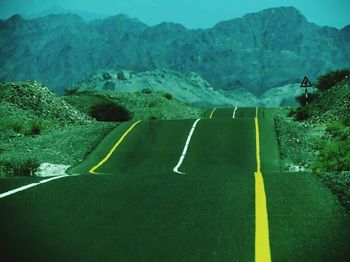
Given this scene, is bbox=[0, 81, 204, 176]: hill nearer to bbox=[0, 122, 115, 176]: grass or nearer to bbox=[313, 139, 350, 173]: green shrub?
bbox=[0, 122, 115, 176]: grass

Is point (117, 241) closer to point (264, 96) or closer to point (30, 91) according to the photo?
point (30, 91)

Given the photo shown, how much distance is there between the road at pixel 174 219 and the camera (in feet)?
23.5

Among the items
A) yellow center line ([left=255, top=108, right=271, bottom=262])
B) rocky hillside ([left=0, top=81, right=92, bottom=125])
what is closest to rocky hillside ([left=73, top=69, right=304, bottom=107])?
rocky hillside ([left=0, top=81, right=92, bottom=125])

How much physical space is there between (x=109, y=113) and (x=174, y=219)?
50.6 metres

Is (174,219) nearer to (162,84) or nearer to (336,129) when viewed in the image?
(336,129)

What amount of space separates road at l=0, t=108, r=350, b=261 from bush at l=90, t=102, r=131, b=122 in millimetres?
44963

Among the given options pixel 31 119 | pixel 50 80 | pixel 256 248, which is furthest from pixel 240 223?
pixel 50 80

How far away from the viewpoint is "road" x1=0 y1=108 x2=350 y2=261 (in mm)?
7164

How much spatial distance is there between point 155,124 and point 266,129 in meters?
6.41

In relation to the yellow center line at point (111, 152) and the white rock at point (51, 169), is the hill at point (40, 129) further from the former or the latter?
the yellow center line at point (111, 152)

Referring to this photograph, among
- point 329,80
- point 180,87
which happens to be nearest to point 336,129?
point 329,80

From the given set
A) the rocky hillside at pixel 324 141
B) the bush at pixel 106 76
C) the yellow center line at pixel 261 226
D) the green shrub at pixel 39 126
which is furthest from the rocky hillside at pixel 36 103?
the bush at pixel 106 76

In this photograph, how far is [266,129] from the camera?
34.9 meters

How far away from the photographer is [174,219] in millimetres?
8758
